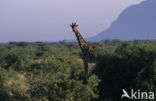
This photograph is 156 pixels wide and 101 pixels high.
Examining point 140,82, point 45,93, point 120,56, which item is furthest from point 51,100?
point 120,56

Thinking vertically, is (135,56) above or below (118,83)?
above

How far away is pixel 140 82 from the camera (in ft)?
34.6

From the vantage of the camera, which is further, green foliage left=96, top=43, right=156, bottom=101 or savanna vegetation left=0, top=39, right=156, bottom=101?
green foliage left=96, top=43, right=156, bottom=101

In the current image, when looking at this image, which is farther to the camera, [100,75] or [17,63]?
[17,63]

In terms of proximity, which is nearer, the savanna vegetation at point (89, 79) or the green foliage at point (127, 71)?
the savanna vegetation at point (89, 79)

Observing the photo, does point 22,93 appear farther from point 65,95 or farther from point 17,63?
point 17,63

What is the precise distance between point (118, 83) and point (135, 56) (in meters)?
1.69

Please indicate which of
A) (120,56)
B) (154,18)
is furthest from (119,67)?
(154,18)

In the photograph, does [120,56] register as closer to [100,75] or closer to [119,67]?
[119,67]

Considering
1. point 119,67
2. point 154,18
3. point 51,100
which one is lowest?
point 51,100

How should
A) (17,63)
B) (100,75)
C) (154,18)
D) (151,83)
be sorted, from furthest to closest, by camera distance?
(154,18) → (17,63) → (100,75) → (151,83)

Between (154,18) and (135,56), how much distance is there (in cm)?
18620

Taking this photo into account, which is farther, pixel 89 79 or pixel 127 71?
pixel 127 71

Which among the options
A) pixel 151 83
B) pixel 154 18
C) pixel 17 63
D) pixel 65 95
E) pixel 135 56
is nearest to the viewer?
pixel 65 95
